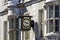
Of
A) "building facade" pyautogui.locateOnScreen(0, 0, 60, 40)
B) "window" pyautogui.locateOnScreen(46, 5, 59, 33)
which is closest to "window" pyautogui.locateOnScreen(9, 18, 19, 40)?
"building facade" pyautogui.locateOnScreen(0, 0, 60, 40)

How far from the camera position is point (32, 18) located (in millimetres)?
25125

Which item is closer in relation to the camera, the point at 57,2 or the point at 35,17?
the point at 57,2

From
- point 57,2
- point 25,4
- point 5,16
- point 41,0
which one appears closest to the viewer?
point 57,2

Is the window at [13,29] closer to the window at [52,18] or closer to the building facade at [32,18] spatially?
the building facade at [32,18]

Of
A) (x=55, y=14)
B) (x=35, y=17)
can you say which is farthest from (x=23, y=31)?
(x=55, y=14)

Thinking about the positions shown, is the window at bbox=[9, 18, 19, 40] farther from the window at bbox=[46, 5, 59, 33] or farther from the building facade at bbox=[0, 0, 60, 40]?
the window at bbox=[46, 5, 59, 33]

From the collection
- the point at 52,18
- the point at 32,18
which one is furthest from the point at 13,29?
the point at 52,18

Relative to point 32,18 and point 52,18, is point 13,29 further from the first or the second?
point 52,18

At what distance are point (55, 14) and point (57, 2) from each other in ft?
2.11

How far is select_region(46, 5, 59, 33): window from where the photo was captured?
22.9 meters

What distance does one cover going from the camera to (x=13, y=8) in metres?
26.6

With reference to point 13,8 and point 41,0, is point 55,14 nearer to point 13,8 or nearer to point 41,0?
point 41,0

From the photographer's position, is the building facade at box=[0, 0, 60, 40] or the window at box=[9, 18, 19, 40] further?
the window at box=[9, 18, 19, 40]

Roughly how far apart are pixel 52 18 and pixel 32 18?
2475 mm
